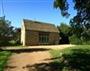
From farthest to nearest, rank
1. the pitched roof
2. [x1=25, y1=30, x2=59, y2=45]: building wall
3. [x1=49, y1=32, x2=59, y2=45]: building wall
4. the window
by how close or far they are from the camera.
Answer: [x1=49, y1=32, x2=59, y2=45]: building wall → the window → the pitched roof → [x1=25, y1=30, x2=59, y2=45]: building wall

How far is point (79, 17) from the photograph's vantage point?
15836mm

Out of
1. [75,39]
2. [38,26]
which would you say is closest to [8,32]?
[38,26]

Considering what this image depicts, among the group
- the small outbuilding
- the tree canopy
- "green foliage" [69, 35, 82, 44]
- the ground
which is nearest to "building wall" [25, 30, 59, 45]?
the small outbuilding

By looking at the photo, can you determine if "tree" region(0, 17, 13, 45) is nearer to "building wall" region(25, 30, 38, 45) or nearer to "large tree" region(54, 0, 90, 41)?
"building wall" region(25, 30, 38, 45)

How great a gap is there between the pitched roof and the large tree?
113ft

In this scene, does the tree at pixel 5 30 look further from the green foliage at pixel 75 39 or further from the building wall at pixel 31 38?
the green foliage at pixel 75 39

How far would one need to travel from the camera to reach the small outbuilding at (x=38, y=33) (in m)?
50.8

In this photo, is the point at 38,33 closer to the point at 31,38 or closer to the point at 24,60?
the point at 31,38

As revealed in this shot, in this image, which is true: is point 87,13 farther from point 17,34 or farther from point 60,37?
point 17,34

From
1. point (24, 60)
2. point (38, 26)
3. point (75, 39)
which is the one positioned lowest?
point (24, 60)

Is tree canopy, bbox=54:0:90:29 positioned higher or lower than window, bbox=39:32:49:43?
higher

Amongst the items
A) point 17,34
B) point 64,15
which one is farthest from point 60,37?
point 64,15

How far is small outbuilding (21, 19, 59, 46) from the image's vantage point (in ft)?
167

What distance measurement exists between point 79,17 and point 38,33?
37213mm
